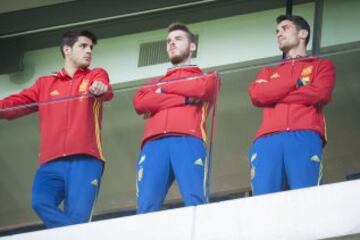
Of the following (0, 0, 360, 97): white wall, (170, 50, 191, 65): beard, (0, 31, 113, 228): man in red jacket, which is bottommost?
(0, 31, 113, 228): man in red jacket

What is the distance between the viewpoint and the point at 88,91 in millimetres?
6039

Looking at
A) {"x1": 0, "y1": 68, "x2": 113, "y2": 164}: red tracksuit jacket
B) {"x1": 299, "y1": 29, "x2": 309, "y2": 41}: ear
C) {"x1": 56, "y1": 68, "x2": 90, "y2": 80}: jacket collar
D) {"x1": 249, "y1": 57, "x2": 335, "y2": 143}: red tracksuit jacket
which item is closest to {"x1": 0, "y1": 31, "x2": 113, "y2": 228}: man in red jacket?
{"x1": 0, "y1": 68, "x2": 113, "y2": 164}: red tracksuit jacket

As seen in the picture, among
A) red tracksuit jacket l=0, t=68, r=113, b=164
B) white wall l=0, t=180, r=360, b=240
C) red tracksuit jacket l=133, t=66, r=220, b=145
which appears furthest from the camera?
red tracksuit jacket l=0, t=68, r=113, b=164

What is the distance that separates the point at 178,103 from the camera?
5.88 metres

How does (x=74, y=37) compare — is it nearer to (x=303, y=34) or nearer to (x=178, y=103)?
(x=178, y=103)

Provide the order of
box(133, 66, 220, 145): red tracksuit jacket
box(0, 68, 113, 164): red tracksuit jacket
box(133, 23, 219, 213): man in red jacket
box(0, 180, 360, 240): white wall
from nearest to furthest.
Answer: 1. box(0, 180, 360, 240): white wall
2. box(133, 23, 219, 213): man in red jacket
3. box(133, 66, 220, 145): red tracksuit jacket
4. box(0, 68, 113, 164): red tracksuit jacket

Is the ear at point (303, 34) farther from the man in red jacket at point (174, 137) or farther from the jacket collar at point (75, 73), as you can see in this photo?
the jacket collar at point (75, 73)

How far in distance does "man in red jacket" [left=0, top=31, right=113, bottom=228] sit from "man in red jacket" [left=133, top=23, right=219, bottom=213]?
0.74 ft

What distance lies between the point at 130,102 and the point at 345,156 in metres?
1.42

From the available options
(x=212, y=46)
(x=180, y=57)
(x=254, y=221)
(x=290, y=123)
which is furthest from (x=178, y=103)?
(x=212, y=46)

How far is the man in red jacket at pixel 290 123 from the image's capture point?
5.68m

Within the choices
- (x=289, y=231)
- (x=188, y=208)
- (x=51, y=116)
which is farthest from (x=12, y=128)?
(x=289, y=231)

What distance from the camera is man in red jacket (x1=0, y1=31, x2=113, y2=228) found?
5844 mm

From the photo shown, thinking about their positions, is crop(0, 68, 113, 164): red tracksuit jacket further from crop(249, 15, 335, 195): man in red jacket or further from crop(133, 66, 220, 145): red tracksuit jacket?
crop(249, 15, 335, 195): man in red jacket
